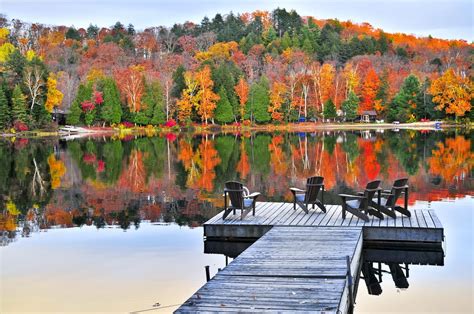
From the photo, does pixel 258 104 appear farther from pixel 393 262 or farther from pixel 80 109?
pixel 393 262

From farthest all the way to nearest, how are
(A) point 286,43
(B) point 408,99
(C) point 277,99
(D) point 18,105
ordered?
(A) point 286,43
(B) point 408,99
(C) point 277,99
(D) point 18,105

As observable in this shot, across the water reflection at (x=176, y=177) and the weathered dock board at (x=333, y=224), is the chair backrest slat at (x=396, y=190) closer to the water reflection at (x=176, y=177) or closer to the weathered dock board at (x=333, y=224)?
the weathered dock board at (x=333, y=224)

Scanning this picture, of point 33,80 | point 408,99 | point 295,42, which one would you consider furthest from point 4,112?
point 295,42

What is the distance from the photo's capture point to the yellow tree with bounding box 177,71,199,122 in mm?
75312

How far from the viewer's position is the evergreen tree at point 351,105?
79.9 metres

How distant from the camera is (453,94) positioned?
76.1 meters

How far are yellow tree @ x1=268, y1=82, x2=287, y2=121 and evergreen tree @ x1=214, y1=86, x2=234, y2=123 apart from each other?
18.1 feet

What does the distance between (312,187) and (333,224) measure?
1.24 metres

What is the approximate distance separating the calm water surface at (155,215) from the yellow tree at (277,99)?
38.6 m

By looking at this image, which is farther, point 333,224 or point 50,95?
point 50,95

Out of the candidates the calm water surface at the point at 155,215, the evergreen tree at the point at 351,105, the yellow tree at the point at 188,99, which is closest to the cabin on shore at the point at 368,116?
the evergreen tree at the point at 351,105

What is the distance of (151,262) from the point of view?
12398 millimetres

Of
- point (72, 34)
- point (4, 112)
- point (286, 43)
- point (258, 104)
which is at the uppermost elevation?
point (72, 34)

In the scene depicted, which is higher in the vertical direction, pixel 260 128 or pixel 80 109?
pixel 80 109
